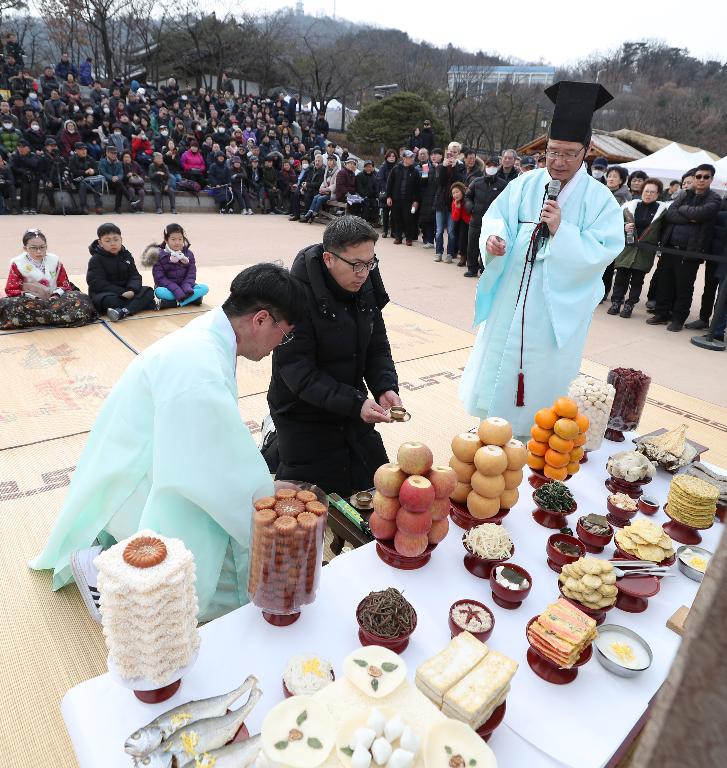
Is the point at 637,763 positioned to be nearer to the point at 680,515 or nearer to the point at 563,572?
the point at 563,572

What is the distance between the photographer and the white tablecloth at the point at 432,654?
1.12 m

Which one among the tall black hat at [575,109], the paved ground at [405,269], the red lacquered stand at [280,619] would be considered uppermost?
the tall black hat at [575,109]

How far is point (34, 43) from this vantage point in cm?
2670

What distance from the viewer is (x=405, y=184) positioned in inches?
399

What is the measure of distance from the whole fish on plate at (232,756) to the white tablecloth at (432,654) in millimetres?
108

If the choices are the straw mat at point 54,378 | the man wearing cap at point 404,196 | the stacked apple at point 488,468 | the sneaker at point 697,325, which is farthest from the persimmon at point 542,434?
the man wearing cap at point 404,196

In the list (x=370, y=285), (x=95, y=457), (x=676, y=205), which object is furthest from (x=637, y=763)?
(x=676, y=205)

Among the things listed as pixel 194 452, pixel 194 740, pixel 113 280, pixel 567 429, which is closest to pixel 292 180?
pixel 113 280

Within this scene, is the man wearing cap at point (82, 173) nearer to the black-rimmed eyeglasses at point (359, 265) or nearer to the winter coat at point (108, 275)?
the winter coat at point (108, 275)

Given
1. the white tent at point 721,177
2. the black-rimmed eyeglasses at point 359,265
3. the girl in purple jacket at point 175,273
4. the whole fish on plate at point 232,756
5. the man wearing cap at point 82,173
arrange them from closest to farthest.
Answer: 1. the whole fish on plate at point 232,756
2. the black-rimmed eyeglasses at point 359,265
3. the girl in purple jacket at point 175,273
4. the white tent at point 721,177
5. the man wearing cap at point 82,173

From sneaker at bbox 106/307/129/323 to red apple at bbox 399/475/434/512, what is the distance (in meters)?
5.00

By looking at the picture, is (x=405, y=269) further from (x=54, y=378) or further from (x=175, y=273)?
(x=54, y=378)

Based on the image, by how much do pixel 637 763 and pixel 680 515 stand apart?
171 centimetres

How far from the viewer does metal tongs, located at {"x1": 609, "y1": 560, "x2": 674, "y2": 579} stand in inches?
61.7
